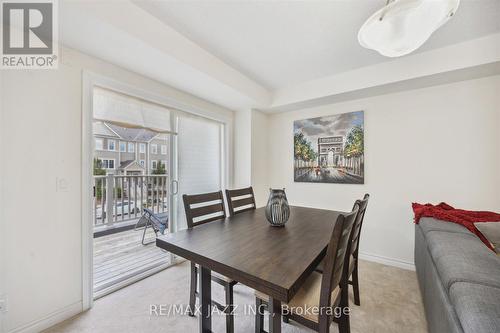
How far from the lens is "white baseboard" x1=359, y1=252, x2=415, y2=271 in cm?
→ 248

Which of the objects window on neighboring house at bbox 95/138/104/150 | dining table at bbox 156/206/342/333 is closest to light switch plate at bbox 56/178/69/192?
dining table at bbox 156/206/342/333

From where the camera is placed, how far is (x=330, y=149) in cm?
301

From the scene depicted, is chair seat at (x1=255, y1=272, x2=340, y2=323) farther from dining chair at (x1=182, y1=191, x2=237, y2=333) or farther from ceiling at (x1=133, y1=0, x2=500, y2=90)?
ceiling at (x1=133, y1=0, x2=500, y2=90)

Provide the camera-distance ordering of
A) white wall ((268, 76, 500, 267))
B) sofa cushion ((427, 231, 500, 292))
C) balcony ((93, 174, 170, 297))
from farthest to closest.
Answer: balcony ((93, 174, 170, 297))
white wall ((268, 76, 500, 267))
sofa cushion ((427, 231, 500, 292))

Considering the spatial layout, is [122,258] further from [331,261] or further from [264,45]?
[264,45]

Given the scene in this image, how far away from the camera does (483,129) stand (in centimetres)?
214

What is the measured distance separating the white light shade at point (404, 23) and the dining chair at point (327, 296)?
3.40 feet

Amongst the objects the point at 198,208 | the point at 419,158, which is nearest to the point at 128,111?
the point at 198,208

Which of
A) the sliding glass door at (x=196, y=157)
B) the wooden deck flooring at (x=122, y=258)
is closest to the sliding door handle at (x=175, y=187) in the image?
the sliding glass door at (x=196, y=157)

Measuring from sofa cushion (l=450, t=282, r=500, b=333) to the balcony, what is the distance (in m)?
2.56

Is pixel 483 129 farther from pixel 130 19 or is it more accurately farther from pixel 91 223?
pixel 91 223

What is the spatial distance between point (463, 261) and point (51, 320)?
8.85ft

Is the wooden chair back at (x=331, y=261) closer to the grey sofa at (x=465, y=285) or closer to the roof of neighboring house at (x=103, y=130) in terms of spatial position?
the grey sofa at (x=465, y=285)

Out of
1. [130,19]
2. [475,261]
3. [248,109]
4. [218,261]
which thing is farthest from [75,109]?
[475,261]
